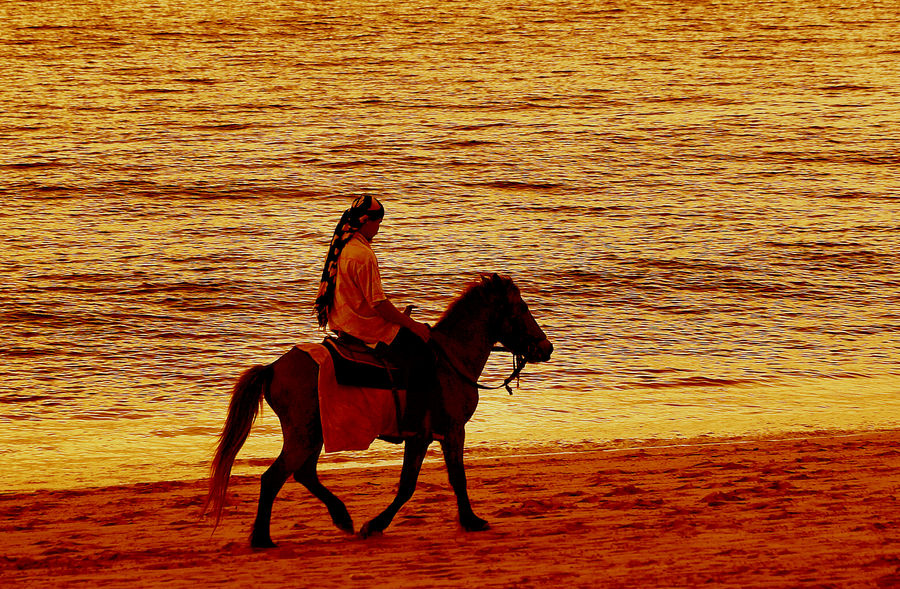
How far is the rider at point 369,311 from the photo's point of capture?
24.6 feet

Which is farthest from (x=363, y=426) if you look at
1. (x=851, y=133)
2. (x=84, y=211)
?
(x=851, y=133)

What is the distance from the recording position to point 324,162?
3409 centimetres

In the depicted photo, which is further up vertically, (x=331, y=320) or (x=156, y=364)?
(x=331, y=320)

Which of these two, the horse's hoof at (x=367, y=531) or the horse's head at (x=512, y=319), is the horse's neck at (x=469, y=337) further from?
the horse's hoof at (x=367, y=531)

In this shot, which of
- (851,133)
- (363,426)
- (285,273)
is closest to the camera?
(363,426)

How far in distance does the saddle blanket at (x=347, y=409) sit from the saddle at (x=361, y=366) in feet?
0.12

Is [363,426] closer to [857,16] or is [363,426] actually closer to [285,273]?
[285,273]

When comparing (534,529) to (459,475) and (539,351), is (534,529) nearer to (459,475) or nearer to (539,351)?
(459,475)

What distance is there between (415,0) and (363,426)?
52.5 m

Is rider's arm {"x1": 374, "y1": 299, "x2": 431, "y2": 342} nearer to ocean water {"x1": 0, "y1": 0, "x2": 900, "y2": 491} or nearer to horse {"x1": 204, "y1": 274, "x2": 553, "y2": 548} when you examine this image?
horse {"x1": 204, "y1": 274, "x2": 553, "y2": 548}

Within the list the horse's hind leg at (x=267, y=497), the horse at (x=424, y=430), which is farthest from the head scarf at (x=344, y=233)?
the horse's hind leg at (x=267, y=497)

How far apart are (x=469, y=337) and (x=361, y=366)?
2.81ft

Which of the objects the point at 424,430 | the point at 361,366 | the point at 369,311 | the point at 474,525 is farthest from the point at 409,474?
the point at 369,311

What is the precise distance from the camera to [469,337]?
8.05 meters
